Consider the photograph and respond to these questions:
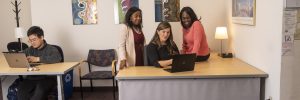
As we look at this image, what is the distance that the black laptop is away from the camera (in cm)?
281

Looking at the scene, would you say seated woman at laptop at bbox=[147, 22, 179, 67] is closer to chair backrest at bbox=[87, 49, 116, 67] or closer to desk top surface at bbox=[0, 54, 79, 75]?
desk top surface at bbox=[0, 54, 79, 75]

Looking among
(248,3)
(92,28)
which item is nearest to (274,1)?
(248,3)

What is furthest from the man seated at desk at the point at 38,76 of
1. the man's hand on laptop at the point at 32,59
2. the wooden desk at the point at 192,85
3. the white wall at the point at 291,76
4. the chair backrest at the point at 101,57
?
the white wall at the point at 291,76

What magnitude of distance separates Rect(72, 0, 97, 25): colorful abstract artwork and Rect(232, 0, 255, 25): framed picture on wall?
6.92 feet

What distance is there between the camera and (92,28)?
15.5 ft

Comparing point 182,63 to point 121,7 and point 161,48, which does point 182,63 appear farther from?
point 121,7

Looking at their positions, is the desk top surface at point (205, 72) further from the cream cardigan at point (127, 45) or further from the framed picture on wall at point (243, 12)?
the framed picture on wall at point (243, 12)

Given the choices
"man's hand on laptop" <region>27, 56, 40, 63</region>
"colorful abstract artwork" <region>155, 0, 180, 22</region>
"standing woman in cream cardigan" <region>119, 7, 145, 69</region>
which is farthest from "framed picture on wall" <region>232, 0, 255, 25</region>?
"man's hand on laptop" <region>27, 56, 40, 63</region>

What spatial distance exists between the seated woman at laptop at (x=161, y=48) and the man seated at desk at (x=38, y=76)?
1.34 m

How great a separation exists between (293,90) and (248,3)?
1124 millimetres

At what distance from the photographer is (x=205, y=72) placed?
9.50 ft

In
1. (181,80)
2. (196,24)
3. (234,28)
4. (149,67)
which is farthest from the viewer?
(234,28)

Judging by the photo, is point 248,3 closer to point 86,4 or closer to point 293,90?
point 293,90

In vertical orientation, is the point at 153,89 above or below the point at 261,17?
below
